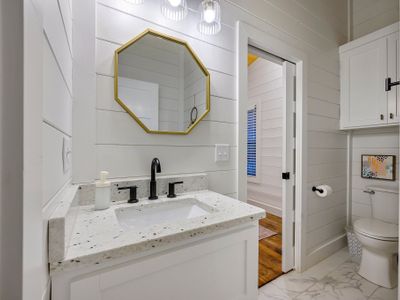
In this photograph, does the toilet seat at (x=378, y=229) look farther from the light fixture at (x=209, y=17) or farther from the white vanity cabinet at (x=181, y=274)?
the light fixture at (x=209, y=17)

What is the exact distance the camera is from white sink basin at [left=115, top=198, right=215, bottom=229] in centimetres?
88

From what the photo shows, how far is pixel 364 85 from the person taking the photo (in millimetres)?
1913

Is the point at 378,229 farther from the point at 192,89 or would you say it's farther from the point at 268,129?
the point at 192,89

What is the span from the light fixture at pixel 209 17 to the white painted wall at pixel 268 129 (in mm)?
1935

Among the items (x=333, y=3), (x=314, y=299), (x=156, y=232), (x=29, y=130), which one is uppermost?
(x=333, y=3)

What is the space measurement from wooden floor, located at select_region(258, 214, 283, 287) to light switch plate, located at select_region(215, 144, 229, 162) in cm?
116

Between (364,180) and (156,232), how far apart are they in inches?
98.1

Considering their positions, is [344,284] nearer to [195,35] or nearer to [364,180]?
[364,180]

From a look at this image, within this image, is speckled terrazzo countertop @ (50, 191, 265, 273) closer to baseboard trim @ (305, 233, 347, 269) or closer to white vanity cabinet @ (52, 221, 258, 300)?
white vanity cabinet @ (52, 221, 258, 300)

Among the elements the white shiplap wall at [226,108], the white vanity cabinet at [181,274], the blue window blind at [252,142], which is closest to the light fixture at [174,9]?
the white shiplap wall at [226,108]

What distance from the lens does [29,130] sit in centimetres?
28

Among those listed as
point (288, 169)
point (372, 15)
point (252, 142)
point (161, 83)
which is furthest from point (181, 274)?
point (372, 15)

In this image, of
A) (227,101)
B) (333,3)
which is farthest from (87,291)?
(333,3)

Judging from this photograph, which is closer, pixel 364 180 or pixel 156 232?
pixel 156 232
